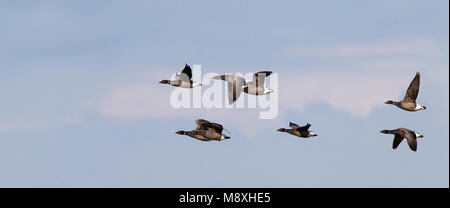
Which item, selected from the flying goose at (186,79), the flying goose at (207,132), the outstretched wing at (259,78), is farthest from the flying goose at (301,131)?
the flying goose at (186,79)

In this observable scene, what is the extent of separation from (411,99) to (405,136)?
3755mm

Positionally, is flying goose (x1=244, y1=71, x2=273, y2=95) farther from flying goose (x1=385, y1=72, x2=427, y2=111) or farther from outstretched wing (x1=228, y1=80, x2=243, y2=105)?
flying goose (x1=385, y1=72, x2=427, y2=111)

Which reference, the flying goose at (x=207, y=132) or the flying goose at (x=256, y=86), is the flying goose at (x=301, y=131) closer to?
the flying goose at (x=256, y=86)

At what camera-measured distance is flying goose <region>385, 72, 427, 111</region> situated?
83.2m

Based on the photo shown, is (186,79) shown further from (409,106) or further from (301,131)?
(409,106)

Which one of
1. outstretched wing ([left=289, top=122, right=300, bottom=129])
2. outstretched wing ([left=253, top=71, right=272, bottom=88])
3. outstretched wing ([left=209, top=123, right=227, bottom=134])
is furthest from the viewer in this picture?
outstretched wing ([left=289, top=122, right=300, bottom=129])

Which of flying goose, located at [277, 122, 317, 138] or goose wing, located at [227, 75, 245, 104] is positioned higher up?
goose wing, located at [227, 75, 245, 104]

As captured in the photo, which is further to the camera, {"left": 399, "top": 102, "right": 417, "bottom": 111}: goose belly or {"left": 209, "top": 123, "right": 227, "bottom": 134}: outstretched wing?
{"left": 399, "top": 102, "right": 417, "bottom": 111}: goose belly

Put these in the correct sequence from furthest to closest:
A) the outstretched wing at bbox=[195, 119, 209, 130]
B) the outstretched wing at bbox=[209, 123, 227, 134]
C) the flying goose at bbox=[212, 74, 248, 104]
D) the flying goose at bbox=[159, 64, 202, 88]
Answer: the flying goose at bbox=[159, 64, 202, 88]
the flying goose at bbox=[212, 74, 248, 104]
the outstretched wing at bbox=[195, 119, 209, 130]
the outstretched wing at bbox=[209, 123, 227, 134]

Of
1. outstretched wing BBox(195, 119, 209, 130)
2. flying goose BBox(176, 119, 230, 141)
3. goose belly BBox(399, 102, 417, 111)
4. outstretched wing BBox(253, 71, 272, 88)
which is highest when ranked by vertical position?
outstretched wing BBox(253, 71, 272, 88)

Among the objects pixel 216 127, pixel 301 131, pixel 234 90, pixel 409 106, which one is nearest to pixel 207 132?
pixel 216 127

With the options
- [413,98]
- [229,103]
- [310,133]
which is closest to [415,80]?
[413,98]

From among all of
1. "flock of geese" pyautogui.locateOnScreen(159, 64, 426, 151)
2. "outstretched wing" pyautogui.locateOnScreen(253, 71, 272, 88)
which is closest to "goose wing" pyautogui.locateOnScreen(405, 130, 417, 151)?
"flock of geese" pyautogui.locateOnScreen(159, 64, 426, 151)

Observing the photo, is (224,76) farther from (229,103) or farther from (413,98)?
(413,98)
